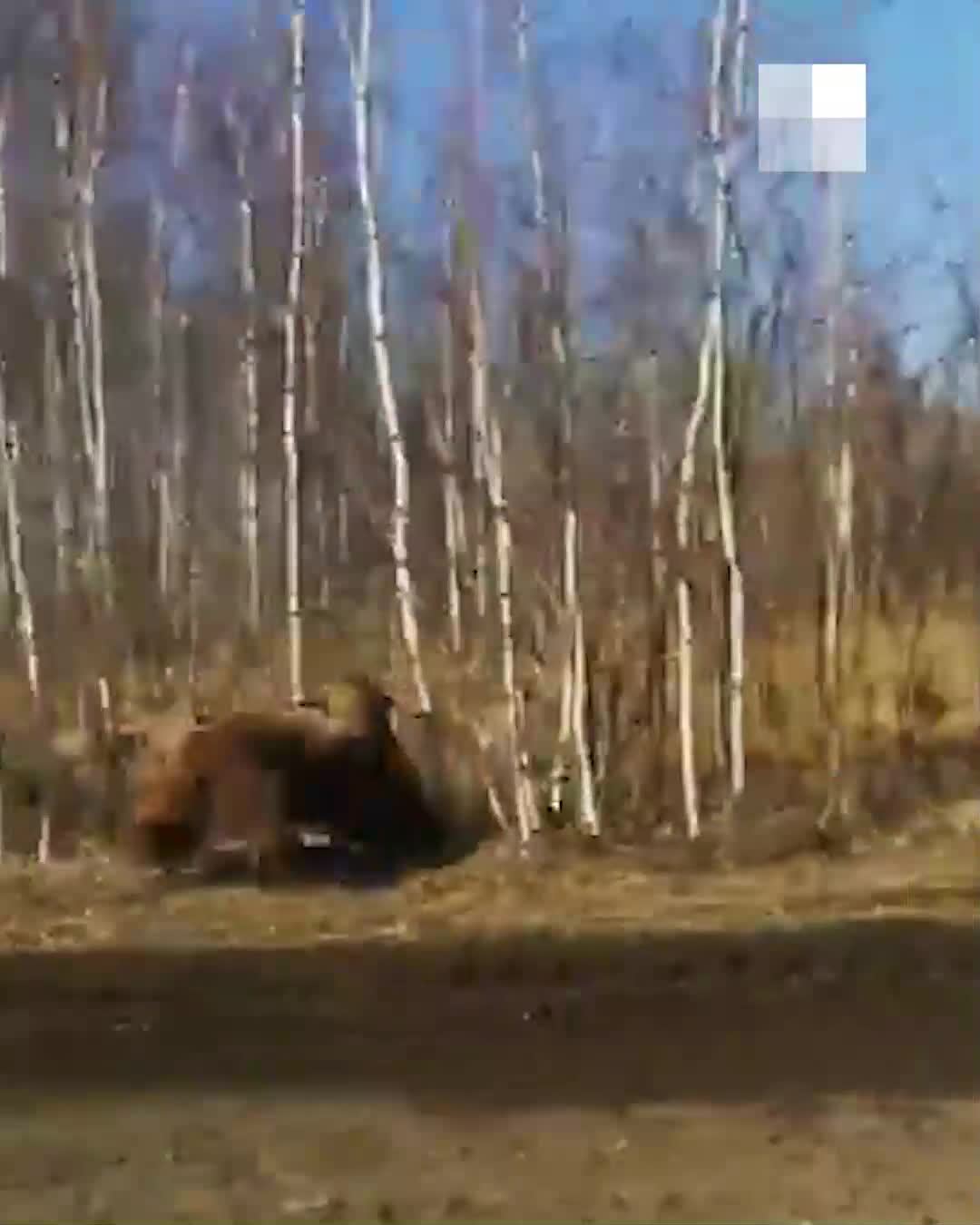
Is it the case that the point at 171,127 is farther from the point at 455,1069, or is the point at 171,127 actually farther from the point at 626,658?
the point at 455,1069

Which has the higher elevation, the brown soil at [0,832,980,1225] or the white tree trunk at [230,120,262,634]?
the white tree trunk at [230,120,262,634]

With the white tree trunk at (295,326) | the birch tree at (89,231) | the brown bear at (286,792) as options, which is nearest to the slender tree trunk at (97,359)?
the birch tree at (89,231)

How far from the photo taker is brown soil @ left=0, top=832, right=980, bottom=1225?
5477 millimetres

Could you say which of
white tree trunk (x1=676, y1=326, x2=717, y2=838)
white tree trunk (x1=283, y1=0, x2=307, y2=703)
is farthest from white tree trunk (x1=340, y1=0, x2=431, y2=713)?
white tree trunk (x1=676, y1=326, x2=717, y2=838)

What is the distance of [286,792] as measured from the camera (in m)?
12.3

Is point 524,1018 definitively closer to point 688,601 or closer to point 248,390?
point 688,601

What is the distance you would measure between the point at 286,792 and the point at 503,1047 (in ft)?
16.8

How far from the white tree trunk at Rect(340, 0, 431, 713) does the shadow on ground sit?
4226 mm

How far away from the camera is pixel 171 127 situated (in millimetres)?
14656

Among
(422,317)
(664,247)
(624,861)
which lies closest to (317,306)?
(422,317)

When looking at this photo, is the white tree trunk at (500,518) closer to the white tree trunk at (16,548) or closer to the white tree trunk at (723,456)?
the white tree trunk at (723,456)

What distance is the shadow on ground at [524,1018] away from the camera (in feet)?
22.4

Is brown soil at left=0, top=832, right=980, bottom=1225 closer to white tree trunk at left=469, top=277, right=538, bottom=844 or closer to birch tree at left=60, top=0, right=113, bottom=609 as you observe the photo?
white tree trunk at left=469, top=277, right=538, bottom=844

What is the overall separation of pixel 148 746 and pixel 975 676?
560 cm
